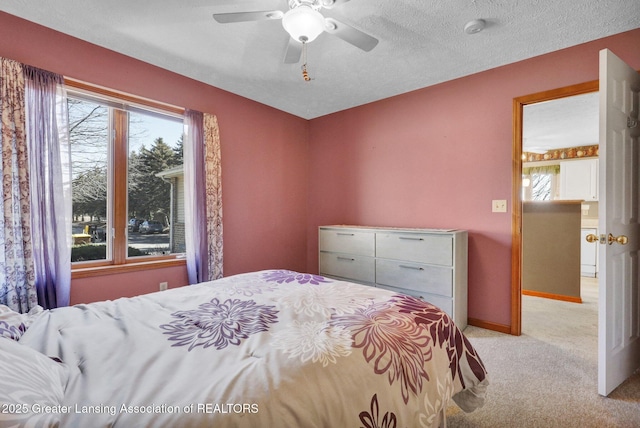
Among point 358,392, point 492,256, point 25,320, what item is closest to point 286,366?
point 358,392

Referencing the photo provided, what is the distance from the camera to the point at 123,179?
2705mm

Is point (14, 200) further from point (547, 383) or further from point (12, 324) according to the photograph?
point (547, 383)

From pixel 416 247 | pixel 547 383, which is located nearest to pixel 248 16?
pixel 416 247

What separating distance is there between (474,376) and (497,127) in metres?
2.34

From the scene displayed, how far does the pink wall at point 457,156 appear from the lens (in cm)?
267

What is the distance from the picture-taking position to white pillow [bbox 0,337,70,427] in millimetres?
562

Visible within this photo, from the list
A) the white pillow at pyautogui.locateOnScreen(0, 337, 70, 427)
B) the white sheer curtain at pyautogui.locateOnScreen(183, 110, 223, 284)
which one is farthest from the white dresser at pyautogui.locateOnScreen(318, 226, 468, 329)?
the white pillow at pyautogui.locateOnScreen(0, 337, 70, 427)

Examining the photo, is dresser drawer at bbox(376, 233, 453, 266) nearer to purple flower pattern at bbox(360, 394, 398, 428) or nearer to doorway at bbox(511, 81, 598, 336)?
doorway at bbox(511, 81, 598, 336)

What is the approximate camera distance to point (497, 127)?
284cm

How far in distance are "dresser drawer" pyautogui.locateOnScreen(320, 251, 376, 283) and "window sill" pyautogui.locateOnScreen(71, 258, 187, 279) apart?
61.1 inches

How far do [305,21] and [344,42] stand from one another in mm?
858

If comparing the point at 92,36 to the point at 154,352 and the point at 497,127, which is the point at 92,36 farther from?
the point at 497,127

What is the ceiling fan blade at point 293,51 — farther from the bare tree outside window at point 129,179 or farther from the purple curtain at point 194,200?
the bare tree outside window at point 129,179

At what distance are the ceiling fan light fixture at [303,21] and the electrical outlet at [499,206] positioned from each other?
2231 millimetres
